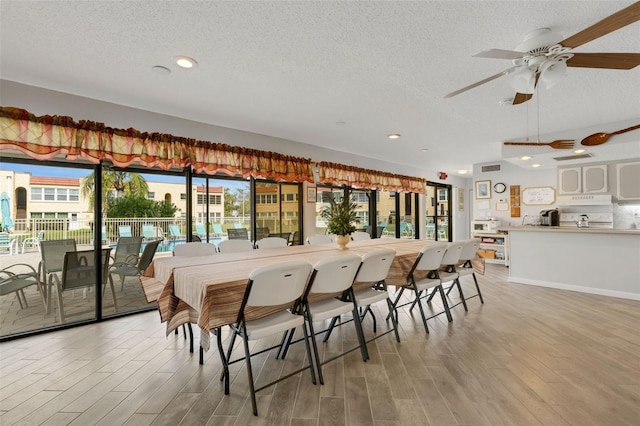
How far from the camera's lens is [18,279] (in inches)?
120

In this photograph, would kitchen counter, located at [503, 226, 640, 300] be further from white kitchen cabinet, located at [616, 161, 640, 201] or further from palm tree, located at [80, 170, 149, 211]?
Answer: palm tree, located at [80, 170, 149, 211]

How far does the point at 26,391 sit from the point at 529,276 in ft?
20.1

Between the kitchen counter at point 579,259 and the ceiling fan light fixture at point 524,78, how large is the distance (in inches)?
132

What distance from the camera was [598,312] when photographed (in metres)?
3.47

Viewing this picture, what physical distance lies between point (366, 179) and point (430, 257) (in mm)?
3376

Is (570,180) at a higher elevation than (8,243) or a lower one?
higher

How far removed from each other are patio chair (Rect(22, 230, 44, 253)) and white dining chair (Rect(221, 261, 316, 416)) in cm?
264

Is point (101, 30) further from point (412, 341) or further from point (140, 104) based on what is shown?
point (412, 341)

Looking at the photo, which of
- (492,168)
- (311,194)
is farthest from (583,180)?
(311,194)

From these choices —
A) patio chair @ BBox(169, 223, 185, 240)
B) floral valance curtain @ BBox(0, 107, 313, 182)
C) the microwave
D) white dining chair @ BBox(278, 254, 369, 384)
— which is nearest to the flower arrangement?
white dining chair @ BBox(278, 254, 369, 384)

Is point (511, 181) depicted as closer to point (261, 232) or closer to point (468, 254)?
point (468, 254)

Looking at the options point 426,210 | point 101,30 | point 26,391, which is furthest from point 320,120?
point 426,210

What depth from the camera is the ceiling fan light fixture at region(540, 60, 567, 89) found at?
6.49 ft

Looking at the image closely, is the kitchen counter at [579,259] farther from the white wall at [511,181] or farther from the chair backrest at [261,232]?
the chair backrest at [261,232]
